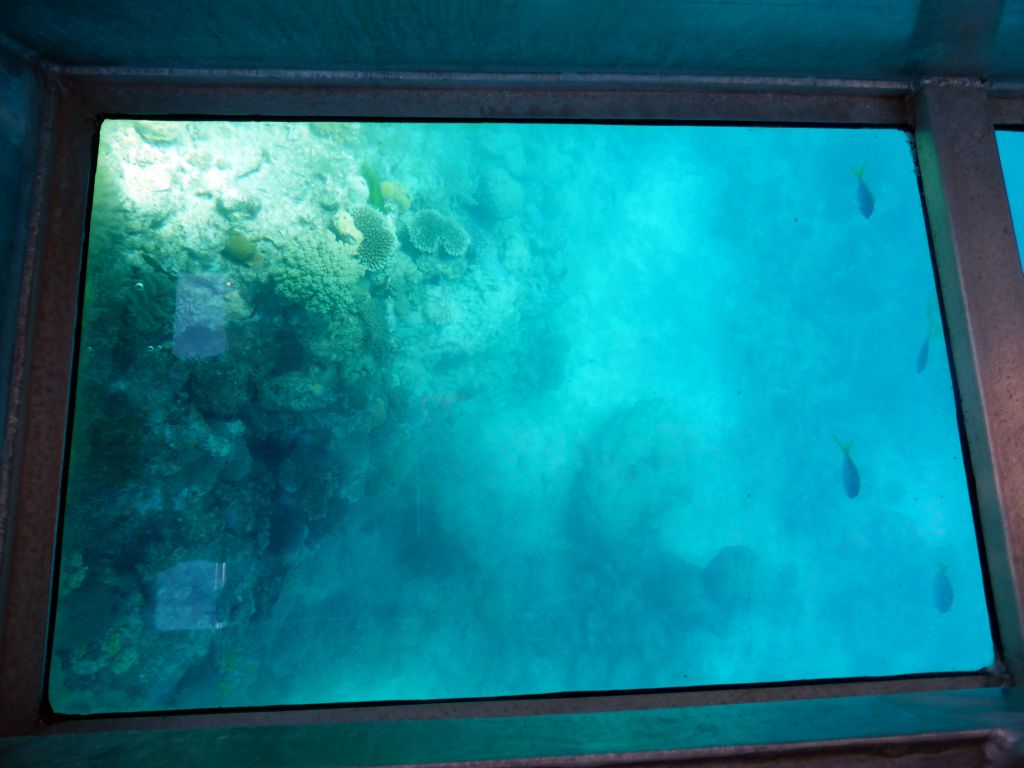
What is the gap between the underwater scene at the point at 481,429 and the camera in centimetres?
308

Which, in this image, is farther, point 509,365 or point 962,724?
point 509,365

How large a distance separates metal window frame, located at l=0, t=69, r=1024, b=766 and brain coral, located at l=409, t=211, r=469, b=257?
254 cm

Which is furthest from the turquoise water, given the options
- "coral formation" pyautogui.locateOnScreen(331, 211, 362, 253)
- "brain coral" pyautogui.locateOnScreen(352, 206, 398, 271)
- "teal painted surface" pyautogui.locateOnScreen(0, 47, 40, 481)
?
"teal painted surface" pyautogui.locateOnScreen(0, 47, 40, 481)

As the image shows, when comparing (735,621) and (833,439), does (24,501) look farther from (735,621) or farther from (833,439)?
(833,439)

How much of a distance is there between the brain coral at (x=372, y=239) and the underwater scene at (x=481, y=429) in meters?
0.03

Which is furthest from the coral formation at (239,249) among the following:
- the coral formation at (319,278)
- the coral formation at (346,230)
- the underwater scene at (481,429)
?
the coral formation at (346,230)

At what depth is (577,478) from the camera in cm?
609

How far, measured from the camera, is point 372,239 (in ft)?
15.1

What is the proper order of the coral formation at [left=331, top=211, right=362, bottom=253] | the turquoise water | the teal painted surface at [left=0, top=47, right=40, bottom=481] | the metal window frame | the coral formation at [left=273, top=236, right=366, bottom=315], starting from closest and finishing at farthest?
the metal window frame < the teal painted surface at [left=0, top=47, right=40, bottom=481] < the coral formation at [left=273, top=236, right=366, bottom=315] < the coral formation at [left=331, top=211, right=362, bottom=253] < the turquoise water

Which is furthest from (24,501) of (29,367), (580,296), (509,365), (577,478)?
(580,296)

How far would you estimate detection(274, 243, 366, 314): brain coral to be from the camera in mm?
4055

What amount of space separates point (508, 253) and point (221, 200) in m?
2.59

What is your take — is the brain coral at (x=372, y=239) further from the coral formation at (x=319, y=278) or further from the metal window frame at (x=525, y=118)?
the metal window frame at (x=525, y=118)

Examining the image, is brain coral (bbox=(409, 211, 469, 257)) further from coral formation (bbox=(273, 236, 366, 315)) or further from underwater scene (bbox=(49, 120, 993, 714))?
coral formation (bbox=(273, 236, 366, 315))
